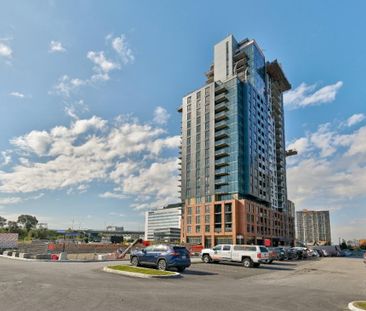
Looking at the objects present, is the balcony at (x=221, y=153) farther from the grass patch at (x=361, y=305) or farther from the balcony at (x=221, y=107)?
the grass patch at (x=361, y=305)

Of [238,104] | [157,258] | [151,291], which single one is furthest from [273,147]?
[151,291]

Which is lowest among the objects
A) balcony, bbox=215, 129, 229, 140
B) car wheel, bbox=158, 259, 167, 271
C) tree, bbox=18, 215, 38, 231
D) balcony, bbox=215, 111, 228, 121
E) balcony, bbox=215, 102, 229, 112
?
car wheel, bbox=158, 259, 167, 271

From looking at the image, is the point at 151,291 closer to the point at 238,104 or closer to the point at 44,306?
the point at 44,306

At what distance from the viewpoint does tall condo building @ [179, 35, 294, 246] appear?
91.8 m

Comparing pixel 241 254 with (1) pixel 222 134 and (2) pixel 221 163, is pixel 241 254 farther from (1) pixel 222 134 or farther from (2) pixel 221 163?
(1) pixel 222 134

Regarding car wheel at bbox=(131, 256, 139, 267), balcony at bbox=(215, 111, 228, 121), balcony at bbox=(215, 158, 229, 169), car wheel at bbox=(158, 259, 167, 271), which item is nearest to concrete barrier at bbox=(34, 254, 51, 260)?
car wheel at bbox=(131, 256, 139, 267)

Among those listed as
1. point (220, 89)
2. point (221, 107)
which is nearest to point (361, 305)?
point (221, 107)

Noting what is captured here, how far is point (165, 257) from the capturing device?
2222 centimetres

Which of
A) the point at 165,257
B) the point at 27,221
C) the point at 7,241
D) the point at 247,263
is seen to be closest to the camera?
the point at 165,257

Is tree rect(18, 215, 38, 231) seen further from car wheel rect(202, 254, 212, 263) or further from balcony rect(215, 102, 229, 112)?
car wheel rect(202, 254, 212, 263)

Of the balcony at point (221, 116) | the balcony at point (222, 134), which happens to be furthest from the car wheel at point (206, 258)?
the balcony at point (221, 116)

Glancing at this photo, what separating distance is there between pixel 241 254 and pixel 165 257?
34.7 feet

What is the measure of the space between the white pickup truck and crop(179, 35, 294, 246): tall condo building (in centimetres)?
5308

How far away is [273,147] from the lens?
123688mm
